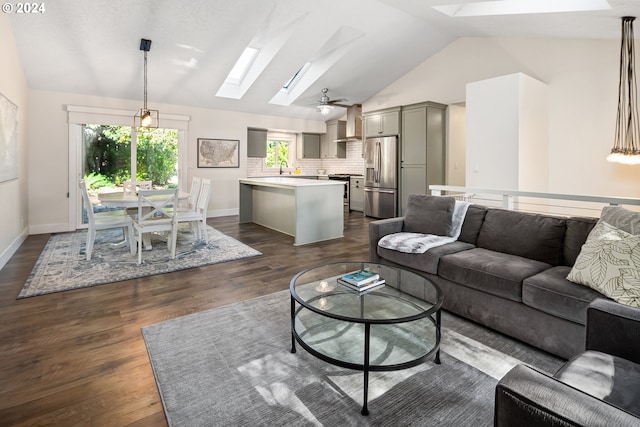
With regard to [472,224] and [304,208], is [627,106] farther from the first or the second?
[304,208]

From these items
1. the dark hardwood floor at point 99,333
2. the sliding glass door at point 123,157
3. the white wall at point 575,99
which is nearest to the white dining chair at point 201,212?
the dark hardwood floor at point 99,333

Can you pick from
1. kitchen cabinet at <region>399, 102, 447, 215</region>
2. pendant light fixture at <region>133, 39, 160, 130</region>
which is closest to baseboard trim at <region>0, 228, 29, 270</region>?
pendant light fixture at <region>133, 39, 160, 130</region>

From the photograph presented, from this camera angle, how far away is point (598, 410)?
819 millimetres

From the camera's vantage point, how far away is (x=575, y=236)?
2438 millimetres

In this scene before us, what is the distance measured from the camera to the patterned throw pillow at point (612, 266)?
1759mm

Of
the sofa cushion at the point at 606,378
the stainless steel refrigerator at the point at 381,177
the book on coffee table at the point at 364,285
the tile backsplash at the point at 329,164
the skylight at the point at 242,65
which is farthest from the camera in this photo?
the tile backsplash at the point at 329,164

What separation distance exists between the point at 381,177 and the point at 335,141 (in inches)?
84.2

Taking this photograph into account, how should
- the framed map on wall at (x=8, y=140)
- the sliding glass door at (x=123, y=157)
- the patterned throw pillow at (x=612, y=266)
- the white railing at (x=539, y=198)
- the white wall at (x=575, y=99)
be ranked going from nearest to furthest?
1. the patterned throw pillow at (x=612, y=266)
2. the white railing at (x=539, y=198)
3. the framed map on wall at (x=8, y=140)
4. the white wall at (x=575, y=99)
5. the sliding glass door at (x=123, y=157)

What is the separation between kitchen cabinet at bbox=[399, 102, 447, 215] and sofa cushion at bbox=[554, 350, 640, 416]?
5300 millimetres

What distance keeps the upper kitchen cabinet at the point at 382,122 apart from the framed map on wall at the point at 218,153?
2.99 m

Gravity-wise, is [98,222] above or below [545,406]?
above

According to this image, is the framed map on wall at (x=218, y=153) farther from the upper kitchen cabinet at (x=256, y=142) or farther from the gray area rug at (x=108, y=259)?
the gray area rug at (x=108, y=259)

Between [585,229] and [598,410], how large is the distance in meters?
2.02

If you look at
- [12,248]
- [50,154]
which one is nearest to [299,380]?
[12,248]
